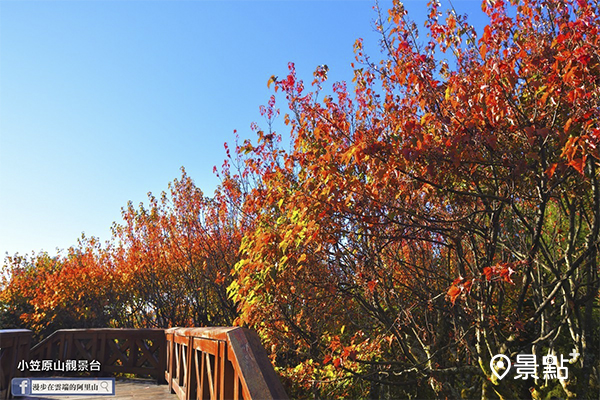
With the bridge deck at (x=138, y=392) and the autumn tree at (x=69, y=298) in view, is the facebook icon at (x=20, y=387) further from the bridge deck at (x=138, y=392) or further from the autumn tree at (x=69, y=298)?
the autumn tree at (x=69, y=298)

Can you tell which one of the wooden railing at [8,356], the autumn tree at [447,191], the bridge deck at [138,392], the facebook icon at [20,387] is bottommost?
the bridge deck at [138,392]

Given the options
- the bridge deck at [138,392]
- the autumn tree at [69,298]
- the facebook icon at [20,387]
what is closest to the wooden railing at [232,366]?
the bridge deck at [138,392]

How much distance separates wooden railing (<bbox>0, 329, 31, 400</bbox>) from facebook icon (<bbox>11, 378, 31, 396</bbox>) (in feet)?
0.40

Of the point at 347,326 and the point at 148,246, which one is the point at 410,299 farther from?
the point at 148,246

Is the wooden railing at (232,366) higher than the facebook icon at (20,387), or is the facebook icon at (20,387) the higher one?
the wooden railing at (232,366)

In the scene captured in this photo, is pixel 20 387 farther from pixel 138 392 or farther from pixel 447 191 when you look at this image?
pixel 447 191

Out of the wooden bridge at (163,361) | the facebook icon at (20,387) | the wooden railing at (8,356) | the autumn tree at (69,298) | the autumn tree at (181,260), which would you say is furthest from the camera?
the autumn tree at (69,298)

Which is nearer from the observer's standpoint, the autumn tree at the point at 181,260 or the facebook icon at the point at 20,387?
Result: the facebook icon at the point at 20,387

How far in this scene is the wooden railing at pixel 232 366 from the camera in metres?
3.38

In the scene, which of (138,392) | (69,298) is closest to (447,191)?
(138,392)

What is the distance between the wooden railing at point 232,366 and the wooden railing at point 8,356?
3.79 metres

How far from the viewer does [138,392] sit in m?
9.48

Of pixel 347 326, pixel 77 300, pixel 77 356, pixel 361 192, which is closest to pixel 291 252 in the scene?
pixel 361 192

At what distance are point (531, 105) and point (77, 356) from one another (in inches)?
470
